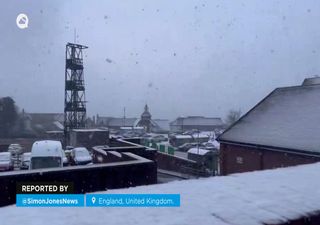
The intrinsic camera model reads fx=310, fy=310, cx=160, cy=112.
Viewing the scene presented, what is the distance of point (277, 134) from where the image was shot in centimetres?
1551

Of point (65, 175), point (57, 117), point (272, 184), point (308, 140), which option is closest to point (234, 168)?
point (308, 140)

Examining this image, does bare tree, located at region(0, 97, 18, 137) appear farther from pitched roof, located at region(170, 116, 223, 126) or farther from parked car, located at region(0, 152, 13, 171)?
pitched roof, located at region(170, 116, 223, 126)

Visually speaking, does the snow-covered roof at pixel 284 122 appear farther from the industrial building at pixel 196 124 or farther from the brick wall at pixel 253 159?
the industrial building at pixel 196 124

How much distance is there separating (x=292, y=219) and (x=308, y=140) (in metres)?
12.7

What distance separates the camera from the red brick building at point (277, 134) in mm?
13688

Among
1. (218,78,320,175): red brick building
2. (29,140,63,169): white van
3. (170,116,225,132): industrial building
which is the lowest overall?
(170,116,225,132): industrial building

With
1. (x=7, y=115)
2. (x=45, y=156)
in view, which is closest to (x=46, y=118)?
(x=7, y=115)

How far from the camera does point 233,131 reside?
18.5 meters

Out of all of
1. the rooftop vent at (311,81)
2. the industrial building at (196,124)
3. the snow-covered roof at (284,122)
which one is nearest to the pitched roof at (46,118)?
the industrial building at (196,124)

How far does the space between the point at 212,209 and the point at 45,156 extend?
1529cm

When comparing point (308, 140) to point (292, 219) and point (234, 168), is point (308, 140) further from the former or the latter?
point (292, 219)

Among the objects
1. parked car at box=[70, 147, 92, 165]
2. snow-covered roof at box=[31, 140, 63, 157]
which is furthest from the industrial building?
snow-covered roof at box=[31, 140, 63, 157]

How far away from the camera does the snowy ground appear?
2.00 meters

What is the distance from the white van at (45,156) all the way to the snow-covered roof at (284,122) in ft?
30.7
